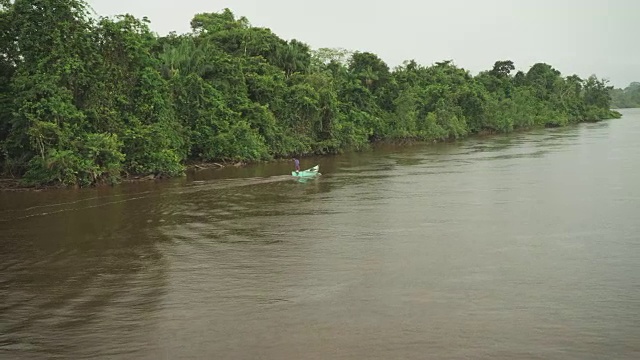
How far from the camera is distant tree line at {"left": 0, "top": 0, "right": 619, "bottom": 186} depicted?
965 inches

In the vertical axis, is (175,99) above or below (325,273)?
above

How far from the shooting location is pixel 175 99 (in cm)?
3219

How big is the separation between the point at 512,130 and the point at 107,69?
5234cm

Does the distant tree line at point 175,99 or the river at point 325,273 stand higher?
the distant tree line at point 175,99

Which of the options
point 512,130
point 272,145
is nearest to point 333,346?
point 272,145

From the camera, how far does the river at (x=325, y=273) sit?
887 centimetres

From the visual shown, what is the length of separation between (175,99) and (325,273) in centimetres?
2237

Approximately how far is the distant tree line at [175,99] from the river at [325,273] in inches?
112

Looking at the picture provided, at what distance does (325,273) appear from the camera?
12.3m

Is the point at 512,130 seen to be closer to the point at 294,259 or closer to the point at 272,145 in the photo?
the point at 272,145

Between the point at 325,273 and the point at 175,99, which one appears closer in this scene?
the point at 325,273

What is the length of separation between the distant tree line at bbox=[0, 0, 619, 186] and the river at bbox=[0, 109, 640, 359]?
2850 mm

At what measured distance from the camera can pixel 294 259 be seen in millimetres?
13469

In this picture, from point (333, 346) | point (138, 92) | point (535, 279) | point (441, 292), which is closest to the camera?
point (333, 346)
